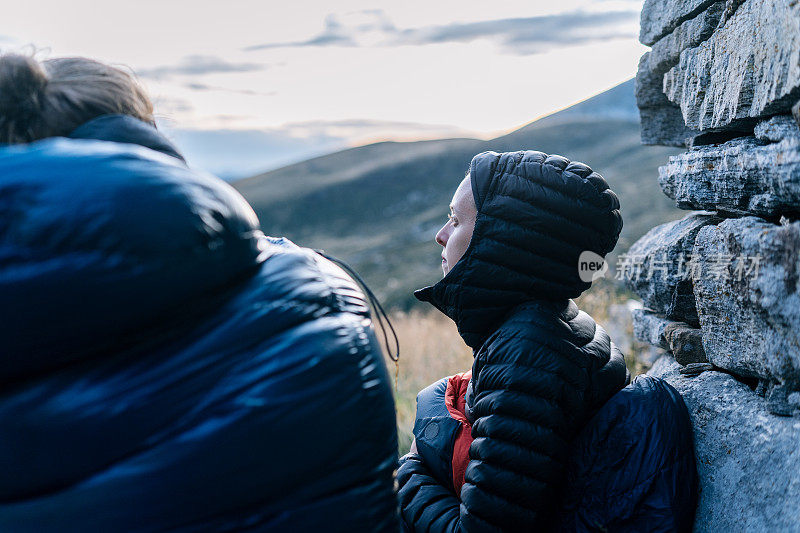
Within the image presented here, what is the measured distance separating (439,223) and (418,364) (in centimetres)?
4389

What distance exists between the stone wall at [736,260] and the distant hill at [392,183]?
114 feet

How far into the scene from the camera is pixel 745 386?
207cm

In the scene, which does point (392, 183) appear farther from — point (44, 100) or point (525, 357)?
point (44, 100)

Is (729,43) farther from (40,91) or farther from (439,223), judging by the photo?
(439,223)

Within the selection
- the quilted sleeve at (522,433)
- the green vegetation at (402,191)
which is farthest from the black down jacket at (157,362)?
the green vegetation at (402,191)

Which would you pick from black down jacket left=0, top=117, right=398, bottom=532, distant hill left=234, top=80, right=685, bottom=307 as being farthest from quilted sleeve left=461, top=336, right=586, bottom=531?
distant hill left=234, top=80, right=685, bottom=307

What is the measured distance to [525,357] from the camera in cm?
196

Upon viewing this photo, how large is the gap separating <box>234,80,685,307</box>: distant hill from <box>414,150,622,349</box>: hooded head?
35.2m

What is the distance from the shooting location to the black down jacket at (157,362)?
1.14 m

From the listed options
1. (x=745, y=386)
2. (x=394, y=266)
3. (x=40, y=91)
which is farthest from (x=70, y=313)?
(x=394, y=266)

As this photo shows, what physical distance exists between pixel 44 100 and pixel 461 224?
4.34ft

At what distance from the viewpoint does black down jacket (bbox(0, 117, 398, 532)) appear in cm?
114

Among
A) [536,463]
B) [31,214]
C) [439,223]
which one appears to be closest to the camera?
[31,214]

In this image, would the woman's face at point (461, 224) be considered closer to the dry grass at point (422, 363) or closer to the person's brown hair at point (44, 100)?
the person's brown hair at point (44, 100)
